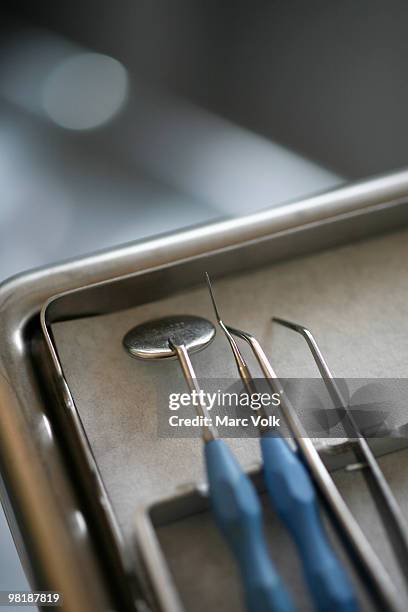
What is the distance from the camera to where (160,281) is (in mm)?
502

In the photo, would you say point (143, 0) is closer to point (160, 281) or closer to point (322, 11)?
point (322, 11)

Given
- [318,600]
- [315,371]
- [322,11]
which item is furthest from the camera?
[322,11]

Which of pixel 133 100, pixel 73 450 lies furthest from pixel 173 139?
pixel 73 450

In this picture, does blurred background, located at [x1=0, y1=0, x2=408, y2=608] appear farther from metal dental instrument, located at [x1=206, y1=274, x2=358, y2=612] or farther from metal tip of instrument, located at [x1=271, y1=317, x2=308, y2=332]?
metal dental instrument, located at [x1=206, y1=274, x2=358, y2=612]

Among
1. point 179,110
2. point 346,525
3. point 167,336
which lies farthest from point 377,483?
point 179,110

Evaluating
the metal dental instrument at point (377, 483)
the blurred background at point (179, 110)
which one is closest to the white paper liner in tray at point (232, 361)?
the metal dental instrument at point (377, 483)

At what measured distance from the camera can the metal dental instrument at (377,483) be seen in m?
0.34

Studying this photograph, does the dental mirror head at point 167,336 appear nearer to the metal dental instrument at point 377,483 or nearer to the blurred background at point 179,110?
the metal dental instrument at point 377,483

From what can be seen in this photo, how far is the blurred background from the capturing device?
2.94ft

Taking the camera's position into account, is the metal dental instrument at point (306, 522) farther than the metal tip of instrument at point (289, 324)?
No

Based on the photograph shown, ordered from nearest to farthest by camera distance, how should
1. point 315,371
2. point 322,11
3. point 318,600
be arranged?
point 318,600 → point 315,371 → point 322,11

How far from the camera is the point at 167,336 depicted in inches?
17.8

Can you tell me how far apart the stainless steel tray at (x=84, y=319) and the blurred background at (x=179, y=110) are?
0.41m

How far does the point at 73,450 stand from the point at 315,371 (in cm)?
17
